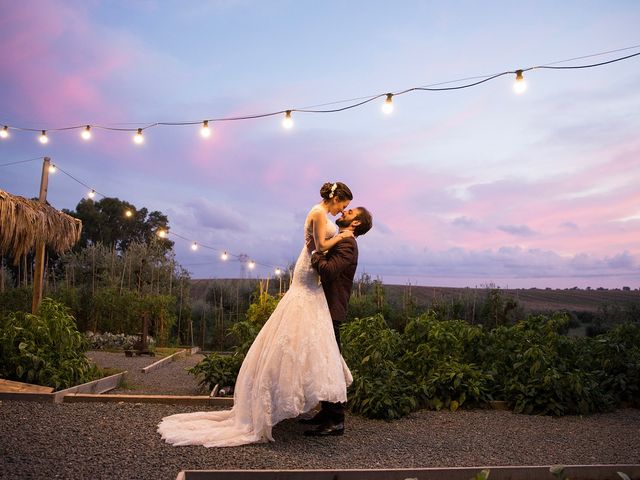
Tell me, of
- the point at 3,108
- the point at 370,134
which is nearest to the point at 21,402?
the point at 370,134

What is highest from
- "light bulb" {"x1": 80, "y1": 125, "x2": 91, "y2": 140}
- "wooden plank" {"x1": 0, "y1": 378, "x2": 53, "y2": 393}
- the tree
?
the tree

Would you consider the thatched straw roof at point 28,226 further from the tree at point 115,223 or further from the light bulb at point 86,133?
the tree at point 115,223

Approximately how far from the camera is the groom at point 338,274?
411cm

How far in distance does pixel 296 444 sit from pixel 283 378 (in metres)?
0.48

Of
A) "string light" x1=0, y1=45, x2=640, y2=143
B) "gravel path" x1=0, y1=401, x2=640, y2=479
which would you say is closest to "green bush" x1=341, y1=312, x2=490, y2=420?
"gravel path" x1=0, y1=401, x2=640, y2=479

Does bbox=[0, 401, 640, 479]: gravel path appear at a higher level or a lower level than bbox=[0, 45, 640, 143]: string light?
lower

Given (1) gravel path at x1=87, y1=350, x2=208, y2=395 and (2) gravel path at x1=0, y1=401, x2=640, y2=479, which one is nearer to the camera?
(2) gravel path at x1=0, y1=401, x2=640, y2=479

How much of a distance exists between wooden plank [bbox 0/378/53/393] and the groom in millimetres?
2522

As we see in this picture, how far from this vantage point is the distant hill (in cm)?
1488

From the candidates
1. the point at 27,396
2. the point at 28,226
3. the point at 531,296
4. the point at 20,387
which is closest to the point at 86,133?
the point at 28,226

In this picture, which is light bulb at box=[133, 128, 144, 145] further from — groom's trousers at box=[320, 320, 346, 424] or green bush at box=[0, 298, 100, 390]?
groom's trousers at box=[320, 320, 346, 424]

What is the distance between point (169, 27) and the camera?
319 inches

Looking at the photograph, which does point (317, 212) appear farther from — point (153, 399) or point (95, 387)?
point (95, 387)

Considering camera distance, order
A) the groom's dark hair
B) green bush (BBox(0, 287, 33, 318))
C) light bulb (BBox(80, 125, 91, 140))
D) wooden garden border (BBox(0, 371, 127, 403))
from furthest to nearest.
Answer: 1. green bush (BBox(0, 287, 33, 318))
2. light bulb (BBox(80, 125, 91, 140))
3. wooden garden border (BBox(0, 371, 127, 403))
4. the groom's dark hair
